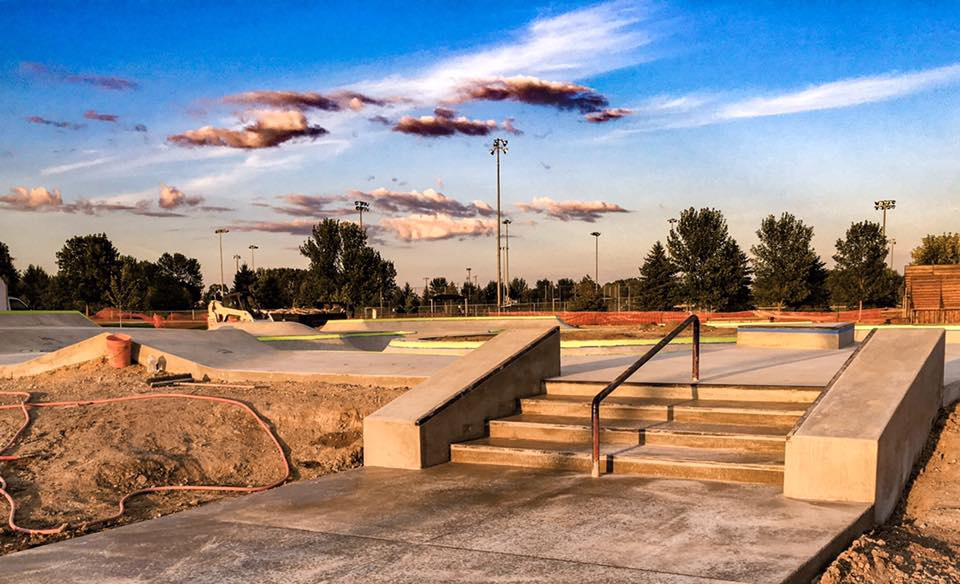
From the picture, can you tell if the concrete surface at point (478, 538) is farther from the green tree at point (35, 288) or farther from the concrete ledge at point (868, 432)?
the green tree at point (35, 288)

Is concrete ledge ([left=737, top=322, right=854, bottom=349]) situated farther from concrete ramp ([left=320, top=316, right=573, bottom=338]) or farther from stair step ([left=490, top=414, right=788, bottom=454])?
concrete ramp ([left=320, top=316, right=573, bottom=338])

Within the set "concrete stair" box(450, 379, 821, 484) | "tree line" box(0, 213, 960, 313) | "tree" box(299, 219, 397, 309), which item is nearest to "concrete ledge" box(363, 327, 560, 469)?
"concrete stair" box(450, 379, 821, 484)

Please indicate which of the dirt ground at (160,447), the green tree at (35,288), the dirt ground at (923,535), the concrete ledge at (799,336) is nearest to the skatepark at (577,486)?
the dirt ground at (923,535)

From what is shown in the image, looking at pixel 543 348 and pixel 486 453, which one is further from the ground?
pixel 543 348

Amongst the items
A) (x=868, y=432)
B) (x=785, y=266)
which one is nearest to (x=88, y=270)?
(x=785, y=266)

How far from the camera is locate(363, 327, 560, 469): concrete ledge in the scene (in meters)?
6.68

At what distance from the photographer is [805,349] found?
39.3 feet

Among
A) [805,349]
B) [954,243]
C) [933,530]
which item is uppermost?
[954,243]

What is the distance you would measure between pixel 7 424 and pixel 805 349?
1159 centimetres

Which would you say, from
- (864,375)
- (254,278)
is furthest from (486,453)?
(254,278)

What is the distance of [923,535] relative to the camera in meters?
5.14

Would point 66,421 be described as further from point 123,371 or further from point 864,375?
point 864,375

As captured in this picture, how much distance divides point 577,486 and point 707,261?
58.9m

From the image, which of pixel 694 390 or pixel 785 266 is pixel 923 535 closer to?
pixel 694 390
